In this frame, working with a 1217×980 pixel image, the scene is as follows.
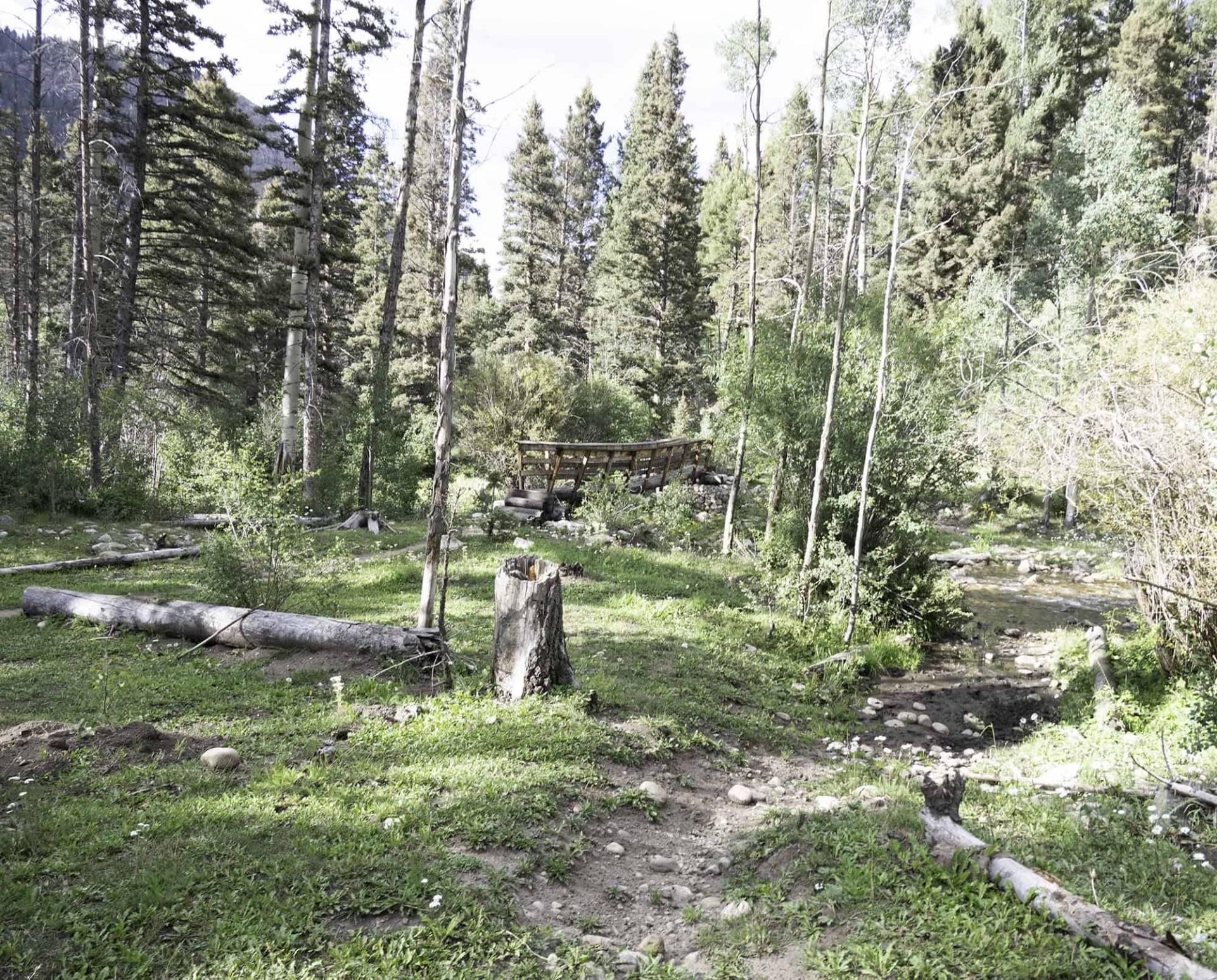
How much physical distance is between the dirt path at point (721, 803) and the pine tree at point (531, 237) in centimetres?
2066

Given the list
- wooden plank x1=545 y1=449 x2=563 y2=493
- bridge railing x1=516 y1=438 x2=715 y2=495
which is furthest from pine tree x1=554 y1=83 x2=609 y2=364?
wooden plank x1=545 y1=449 x2=563 y2=493

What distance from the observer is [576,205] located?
3244 centimetres

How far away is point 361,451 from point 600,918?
1154 centimetres

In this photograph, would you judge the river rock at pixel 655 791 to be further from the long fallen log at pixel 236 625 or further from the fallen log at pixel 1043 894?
the long fallen log at pixel 236 625

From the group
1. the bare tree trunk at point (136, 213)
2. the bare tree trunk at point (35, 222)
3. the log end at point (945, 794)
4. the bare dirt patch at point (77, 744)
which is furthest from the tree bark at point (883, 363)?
the bare tree trunk at point (136, 213)

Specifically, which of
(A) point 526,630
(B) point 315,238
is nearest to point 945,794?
(A) point 526,630

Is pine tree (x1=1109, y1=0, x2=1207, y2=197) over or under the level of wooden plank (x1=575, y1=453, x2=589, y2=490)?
over

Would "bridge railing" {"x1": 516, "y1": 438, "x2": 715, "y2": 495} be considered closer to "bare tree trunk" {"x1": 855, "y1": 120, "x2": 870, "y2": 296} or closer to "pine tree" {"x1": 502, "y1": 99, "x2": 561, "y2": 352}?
"bare tree trunk" {"x1": 855, "y1": 120, "x2": 870, "y2": 296}

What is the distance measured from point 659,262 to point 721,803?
81.9 feet

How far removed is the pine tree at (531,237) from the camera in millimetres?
27250

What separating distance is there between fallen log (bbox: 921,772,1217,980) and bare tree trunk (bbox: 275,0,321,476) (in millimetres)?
12355

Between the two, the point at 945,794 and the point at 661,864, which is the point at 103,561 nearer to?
the point at 661,864

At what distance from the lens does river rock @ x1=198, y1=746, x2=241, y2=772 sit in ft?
13.8

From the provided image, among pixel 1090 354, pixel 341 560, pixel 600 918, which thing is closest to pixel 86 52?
pixel 341 560
